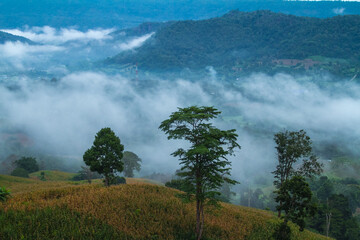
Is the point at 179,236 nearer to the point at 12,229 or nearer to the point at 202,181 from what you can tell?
the point at 202,181

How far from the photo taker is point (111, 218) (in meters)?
26.9

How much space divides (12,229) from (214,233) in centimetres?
1873

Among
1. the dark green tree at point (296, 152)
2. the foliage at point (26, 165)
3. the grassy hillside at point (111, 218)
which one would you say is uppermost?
the dark green tree at point (296, 152)

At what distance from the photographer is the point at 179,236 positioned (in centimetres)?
2633

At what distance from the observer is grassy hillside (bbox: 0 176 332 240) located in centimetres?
2366

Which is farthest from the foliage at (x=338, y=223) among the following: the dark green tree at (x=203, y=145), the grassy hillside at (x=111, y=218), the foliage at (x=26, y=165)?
the foliage at (x=26, y=165)

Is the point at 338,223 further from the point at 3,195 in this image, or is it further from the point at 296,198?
the point at 3,195

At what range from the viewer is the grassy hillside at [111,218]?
23656mm

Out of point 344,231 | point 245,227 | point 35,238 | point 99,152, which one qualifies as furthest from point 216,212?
point 344,231

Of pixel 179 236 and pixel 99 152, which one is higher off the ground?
pixel 99 152

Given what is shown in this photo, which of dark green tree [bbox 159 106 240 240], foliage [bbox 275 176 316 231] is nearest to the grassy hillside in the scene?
dark green tree [bbox 159 106 240 240]

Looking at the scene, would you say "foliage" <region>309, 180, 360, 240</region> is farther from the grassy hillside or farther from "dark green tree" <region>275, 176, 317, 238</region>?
"dark green tree" <region>275, 176, 317, 238</region>

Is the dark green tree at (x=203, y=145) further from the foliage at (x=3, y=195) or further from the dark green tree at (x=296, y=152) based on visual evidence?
the dark green tree at (x=296, y=152)

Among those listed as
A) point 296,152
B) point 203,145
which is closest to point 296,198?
point 203,145
